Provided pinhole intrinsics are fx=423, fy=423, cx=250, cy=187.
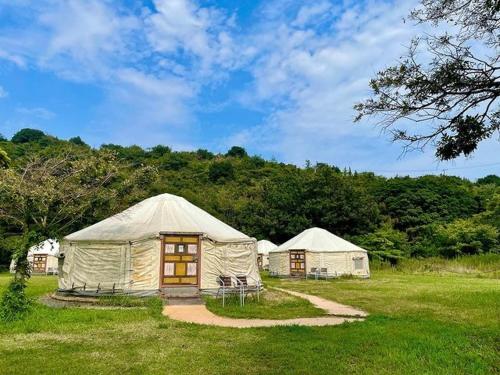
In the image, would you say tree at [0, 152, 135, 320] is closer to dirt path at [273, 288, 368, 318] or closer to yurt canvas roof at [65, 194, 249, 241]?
yurt canvas roof at [65, 194, 249, 241]

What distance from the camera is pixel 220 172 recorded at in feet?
172

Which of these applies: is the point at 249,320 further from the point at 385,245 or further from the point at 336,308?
the point at 385,245

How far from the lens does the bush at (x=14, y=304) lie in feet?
28.4

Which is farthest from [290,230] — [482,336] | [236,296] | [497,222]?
[482,336]

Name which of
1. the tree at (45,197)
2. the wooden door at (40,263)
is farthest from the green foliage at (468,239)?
the wooden door at (40,263)

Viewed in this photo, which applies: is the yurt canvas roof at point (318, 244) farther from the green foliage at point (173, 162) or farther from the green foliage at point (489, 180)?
the green foliage at point (489, 180)

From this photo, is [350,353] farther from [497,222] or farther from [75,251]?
[497,222]

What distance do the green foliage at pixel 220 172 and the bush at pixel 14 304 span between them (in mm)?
42759

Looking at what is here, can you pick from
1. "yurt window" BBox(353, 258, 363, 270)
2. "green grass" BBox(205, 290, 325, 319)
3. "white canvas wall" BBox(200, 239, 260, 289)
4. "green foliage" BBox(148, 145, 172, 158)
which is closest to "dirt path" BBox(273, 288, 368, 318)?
"green grass" BBox(205, 290, 325, 319)

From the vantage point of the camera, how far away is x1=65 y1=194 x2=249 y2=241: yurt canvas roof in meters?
12.9

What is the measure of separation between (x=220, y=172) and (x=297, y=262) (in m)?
29.8

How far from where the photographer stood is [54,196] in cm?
930

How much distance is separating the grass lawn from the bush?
0.94 feet

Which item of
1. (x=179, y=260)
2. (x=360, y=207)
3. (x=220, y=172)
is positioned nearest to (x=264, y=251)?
(x=360, y=207)
